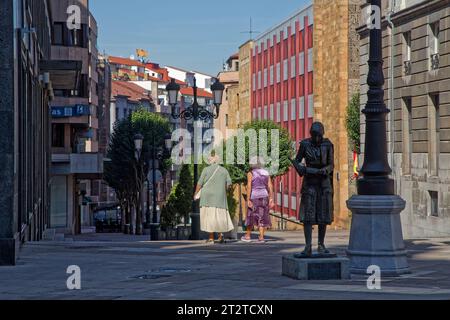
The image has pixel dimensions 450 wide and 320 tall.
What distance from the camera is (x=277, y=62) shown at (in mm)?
74688

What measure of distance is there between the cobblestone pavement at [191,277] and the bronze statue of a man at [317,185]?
745mm

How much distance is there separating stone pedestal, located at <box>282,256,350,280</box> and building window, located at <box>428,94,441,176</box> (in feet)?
64.7

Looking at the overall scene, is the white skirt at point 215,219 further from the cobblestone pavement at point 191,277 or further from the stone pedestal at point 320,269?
the stone pedestal at point 320,269

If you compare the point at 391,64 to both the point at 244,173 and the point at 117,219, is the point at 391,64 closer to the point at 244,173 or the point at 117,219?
the point at 244,173

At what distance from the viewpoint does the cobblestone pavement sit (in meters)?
10.3

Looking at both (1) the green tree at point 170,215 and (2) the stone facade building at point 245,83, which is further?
(2) the stone facade building at point 245,83

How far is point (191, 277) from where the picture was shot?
39.9ft

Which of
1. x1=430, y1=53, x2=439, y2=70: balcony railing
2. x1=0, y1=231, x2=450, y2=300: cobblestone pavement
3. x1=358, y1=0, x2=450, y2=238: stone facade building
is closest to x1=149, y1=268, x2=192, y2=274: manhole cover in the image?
x1=0, y1=231, x2=450, y2=300: cobblestone pavement

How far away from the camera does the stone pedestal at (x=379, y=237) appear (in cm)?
1272

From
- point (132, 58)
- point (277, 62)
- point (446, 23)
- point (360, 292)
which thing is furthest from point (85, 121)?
point (132, 58)

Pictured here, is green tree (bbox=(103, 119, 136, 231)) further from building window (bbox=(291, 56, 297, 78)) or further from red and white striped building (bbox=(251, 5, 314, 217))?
building window (bbox=(291, 56, 297, 78))

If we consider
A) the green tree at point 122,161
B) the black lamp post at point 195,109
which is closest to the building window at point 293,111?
the green tree at point 122,161

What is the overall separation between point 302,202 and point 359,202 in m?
1.13

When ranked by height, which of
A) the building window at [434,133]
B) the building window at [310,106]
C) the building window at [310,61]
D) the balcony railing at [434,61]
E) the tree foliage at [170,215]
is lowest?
the tree foliage at [170,215]
